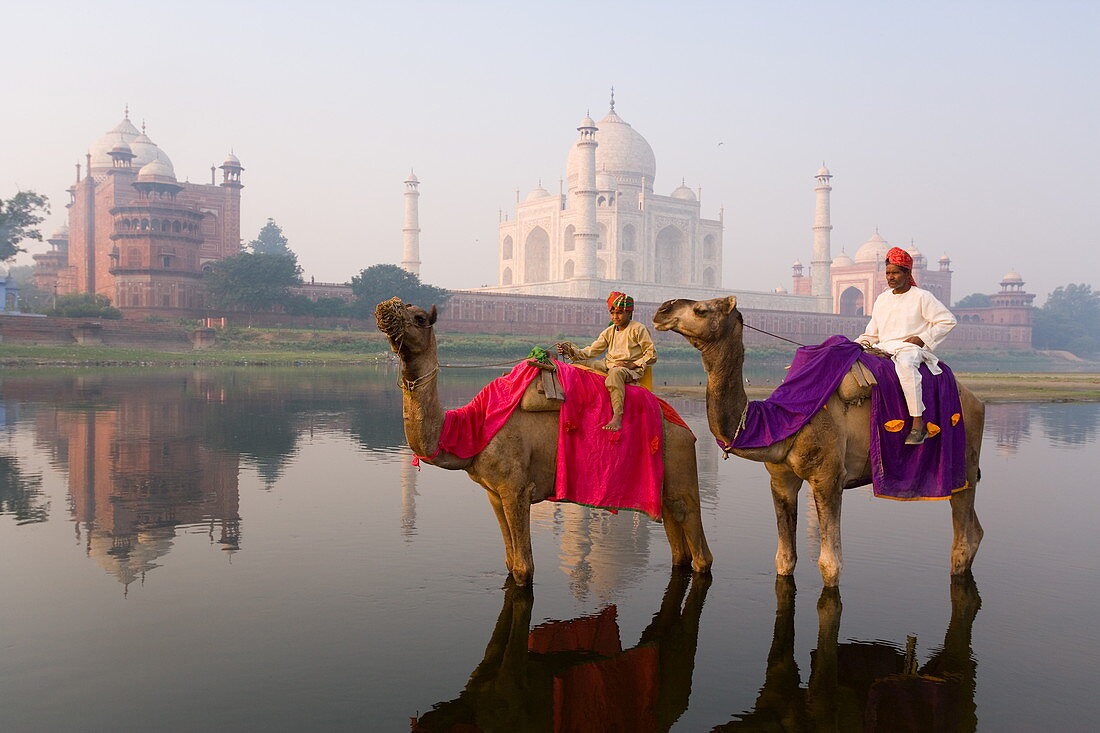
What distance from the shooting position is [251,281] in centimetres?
4338

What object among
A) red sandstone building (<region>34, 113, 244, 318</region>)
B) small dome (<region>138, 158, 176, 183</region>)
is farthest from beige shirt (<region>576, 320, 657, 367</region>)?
small dome (<region>138, 158, 176, 183</region>)

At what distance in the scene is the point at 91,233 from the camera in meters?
53.4

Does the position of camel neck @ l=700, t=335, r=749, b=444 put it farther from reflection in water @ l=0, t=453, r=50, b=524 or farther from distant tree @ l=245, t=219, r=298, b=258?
distant tree @ l=245, t=219, r=298, b=258

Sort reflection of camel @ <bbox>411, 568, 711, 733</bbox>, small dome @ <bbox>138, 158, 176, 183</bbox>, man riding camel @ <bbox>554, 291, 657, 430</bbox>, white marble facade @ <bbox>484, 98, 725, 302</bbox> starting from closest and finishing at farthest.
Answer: reflection of camel @ <bbox>411, 568, 711, 733</bbox> → man riding camel @ <bbox>554, 291, 657, 430</bbox> → small dome @ <bbox>138, 158, 176, 183</bbox> → white marble facade @ <bbox>484, 98, 725, 302</bbox>

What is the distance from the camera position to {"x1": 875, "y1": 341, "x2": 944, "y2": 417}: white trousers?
461cm

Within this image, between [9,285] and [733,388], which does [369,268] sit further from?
[733,388]

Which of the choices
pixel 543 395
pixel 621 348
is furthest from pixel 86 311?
pixel 543 395

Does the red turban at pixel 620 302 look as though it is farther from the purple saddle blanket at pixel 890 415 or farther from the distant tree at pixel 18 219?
the distant tree at pixel 18 219

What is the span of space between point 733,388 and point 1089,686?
1.90 m

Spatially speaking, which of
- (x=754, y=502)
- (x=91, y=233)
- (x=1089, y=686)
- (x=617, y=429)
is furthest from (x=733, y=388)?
(x=91, y=233)

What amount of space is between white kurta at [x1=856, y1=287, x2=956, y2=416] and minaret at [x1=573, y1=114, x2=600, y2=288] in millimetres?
54207

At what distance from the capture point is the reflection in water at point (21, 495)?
652 cm

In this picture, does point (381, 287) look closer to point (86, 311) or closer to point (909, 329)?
point (86, 311)

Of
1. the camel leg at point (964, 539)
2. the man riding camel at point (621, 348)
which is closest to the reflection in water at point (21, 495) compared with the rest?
the man riding camel at point (621, 348)
